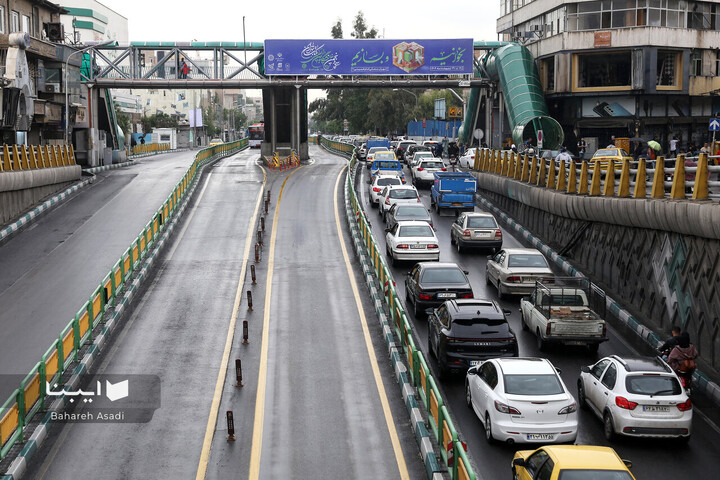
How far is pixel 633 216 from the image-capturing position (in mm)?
24219

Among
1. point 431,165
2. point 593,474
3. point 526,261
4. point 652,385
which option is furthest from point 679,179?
point 431,165

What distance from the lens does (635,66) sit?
5719 centimetres

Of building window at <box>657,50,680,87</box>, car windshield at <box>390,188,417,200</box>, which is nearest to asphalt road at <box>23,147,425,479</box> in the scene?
car windshield at <box>390,188,417,200</box>

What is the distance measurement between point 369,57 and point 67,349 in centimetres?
4619

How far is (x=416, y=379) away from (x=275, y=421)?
9.85 ft

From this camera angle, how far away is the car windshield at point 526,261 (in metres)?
25.6

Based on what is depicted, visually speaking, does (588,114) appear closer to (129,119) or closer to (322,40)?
(322,40)

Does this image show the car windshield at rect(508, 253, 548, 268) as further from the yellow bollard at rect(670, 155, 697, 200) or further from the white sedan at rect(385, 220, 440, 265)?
the yellow bollard at rect(670, 155, 697, 200)

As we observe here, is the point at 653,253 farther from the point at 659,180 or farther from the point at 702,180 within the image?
the point at 702,180

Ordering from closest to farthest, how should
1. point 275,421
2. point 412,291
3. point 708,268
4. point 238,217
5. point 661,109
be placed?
point 275,421, point 708,268, point 412,291, point 238,217, point 661,109

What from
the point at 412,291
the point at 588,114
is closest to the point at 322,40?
the point at 588,114

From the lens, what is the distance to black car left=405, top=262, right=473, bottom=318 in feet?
75.4

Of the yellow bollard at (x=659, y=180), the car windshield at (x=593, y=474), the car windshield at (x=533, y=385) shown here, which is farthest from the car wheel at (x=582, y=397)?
the yellow bollard at (x=659, y=180)

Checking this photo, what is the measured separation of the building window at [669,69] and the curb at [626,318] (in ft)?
81.4
